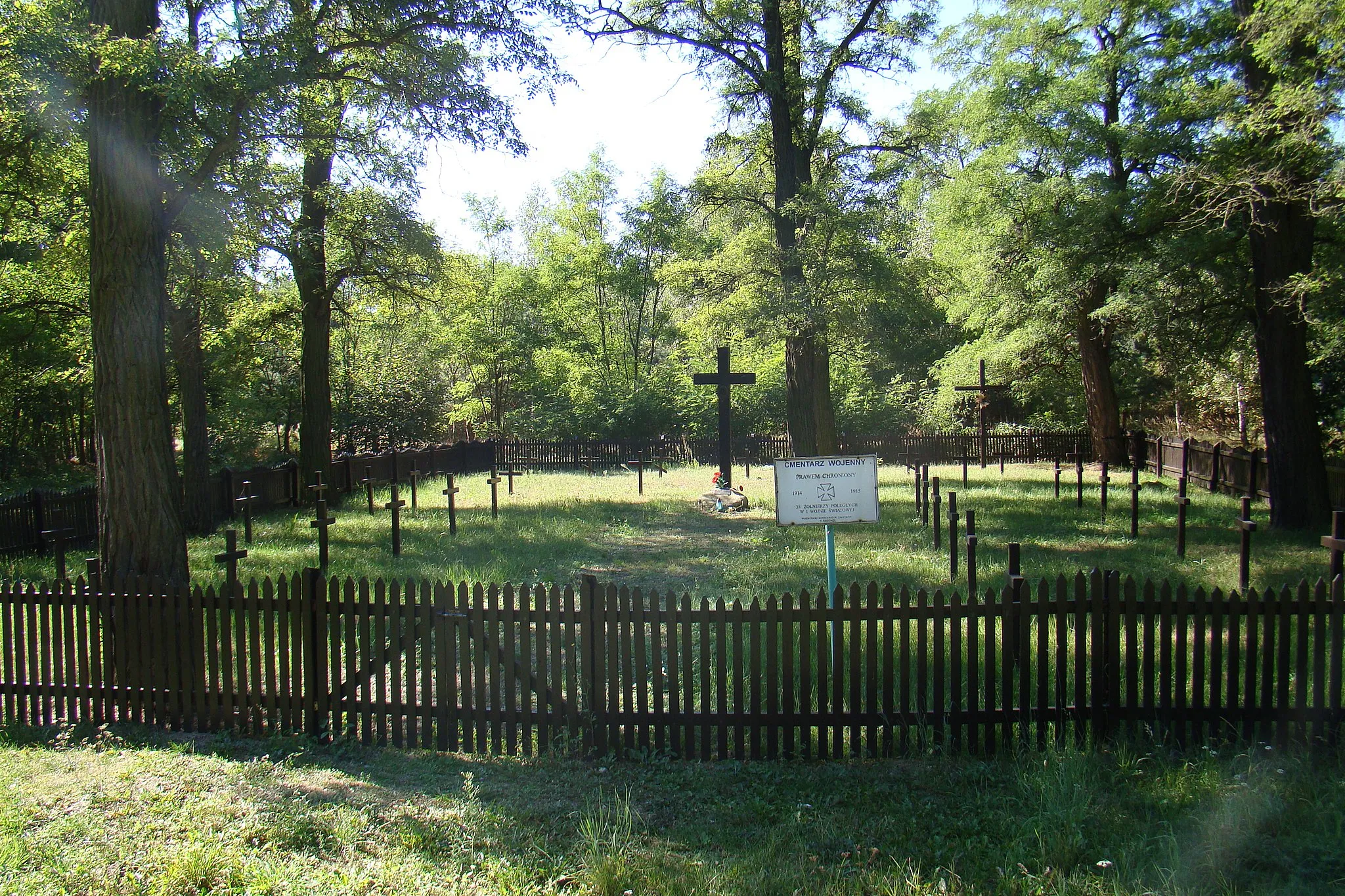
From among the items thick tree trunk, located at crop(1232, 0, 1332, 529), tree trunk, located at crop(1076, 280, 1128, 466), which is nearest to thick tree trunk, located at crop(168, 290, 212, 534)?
thick tree trunk, located at crop(1232, 0, 1332, 529)

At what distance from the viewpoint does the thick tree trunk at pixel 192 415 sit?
15.7m

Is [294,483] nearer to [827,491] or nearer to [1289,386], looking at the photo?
[827,491]

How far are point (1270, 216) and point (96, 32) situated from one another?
15.3 meters

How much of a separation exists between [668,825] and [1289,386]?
13.7m

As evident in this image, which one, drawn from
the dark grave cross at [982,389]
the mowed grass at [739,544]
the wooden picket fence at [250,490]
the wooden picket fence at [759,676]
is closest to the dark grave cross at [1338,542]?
the mowed grass at [739,544]

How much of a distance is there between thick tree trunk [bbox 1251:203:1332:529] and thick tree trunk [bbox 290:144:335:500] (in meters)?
17.1

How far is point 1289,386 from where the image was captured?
13.8m

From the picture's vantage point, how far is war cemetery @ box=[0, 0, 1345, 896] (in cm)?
459

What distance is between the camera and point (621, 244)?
129ft

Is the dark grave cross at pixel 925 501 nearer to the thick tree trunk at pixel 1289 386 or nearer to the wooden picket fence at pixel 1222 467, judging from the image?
the wooden picket fence at pixel 1222 467

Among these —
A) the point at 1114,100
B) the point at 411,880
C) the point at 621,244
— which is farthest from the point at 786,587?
the point at 621,244

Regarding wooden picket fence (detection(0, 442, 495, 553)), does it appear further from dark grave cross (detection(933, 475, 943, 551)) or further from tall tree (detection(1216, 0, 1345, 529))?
tall tree (detection(1216, 0, 1345, 529))

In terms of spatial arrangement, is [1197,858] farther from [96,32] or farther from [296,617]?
[96,32]

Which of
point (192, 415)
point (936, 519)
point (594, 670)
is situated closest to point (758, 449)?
point (192, 415)
